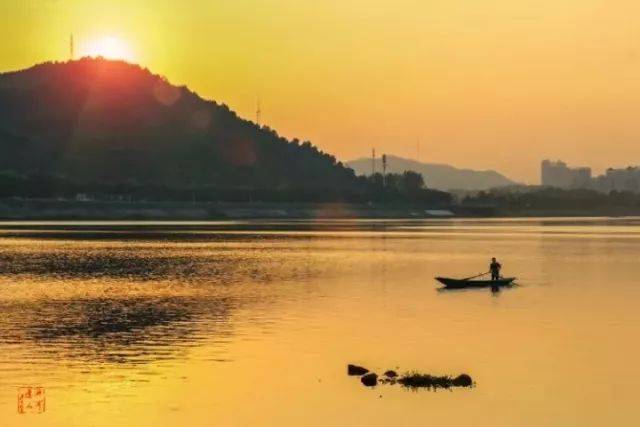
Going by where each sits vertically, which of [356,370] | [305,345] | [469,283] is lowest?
[305,345]

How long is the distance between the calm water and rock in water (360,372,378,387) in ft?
1.82

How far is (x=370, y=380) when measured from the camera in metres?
41.9

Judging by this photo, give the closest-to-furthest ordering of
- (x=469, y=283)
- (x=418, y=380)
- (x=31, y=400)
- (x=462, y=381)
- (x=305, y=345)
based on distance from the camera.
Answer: (x=31, y=400) → (x=418, y=380) → (x=462, y=381) → (x=305, y=345) → (x=469, y=283)

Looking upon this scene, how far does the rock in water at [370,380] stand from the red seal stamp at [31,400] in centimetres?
1130

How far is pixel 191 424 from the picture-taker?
118 feet

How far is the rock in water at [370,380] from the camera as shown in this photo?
41812 millimetres

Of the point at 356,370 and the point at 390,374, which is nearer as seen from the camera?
the point at 390,374

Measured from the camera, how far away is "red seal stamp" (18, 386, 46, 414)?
122 ft

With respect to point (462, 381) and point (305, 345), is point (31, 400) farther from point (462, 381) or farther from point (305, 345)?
point (305, 345)

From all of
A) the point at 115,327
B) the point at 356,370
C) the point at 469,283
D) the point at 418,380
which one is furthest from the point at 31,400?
the point at 469,283

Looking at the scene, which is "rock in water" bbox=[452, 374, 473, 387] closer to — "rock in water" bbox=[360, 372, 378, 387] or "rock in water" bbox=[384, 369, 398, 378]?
"rock in water" bbox=[384, 369, 398, 378]

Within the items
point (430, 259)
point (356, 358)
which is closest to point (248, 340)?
point (356, 358)

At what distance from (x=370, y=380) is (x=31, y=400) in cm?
1183

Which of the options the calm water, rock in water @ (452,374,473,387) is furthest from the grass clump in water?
the calm water
